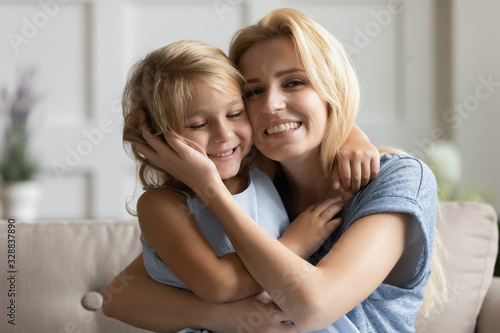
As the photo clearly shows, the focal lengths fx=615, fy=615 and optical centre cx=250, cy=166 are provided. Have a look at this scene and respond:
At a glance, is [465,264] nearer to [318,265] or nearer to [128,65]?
[318,265]

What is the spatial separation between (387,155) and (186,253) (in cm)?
50

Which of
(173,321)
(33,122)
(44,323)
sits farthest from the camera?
(33,122)

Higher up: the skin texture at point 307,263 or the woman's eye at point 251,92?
the woman's eye at point 251,92

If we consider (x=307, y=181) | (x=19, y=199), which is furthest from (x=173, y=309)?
(x=19, y=199)

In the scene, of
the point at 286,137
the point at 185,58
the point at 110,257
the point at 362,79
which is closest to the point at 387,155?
the point at 286,137

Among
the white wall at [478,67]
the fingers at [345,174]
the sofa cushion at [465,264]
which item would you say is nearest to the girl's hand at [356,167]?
the fingers at [345,174]

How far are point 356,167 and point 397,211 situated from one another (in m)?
0.15

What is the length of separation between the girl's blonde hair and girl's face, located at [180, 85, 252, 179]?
0.16m

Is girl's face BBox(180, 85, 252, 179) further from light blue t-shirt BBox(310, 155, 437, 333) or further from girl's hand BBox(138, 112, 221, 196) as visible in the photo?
light blue t-shirt BBox(310, 155, 437, 333)

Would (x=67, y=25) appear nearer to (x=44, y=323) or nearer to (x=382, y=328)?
(x=44, y=323)

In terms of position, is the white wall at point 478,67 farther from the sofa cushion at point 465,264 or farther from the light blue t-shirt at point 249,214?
the light blue t-shirt at point 249,214

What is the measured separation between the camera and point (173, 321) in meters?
1.29

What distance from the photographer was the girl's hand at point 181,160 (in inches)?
47.8

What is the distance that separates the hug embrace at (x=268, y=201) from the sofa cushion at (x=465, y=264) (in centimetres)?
31
